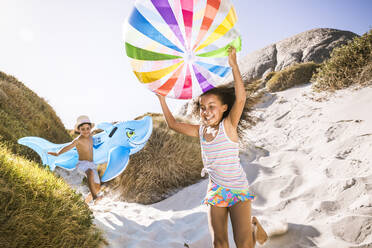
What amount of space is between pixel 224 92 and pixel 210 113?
350mm

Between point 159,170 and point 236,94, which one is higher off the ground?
point 236,94

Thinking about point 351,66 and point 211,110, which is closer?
point 211,110

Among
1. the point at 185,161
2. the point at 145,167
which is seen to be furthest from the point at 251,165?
the point at 145,167

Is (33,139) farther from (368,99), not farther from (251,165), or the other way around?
(368,99)

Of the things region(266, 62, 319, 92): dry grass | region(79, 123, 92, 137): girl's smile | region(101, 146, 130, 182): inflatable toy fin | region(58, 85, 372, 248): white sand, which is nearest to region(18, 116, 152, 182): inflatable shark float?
region(101, 146, 130, 182): inflatable toy fin

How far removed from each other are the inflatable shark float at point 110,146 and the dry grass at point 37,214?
5.96 feet

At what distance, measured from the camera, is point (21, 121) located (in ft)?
17.3

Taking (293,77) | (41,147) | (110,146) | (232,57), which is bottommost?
(110,146)

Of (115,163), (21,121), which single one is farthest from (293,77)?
(21,121)

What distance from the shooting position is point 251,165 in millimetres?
4172

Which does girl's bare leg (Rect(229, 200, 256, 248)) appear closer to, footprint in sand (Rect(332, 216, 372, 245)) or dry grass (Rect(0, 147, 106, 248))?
footprint in sand (Rect(332, 216, 372, 245))

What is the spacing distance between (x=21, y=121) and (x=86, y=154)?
7.25 feet

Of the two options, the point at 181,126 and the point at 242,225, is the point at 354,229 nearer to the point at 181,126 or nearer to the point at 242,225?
the point at 242,225

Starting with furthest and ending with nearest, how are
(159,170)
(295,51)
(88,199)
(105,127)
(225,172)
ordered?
(295,51), (105,127), (159,170), (88,199), (225,172)
